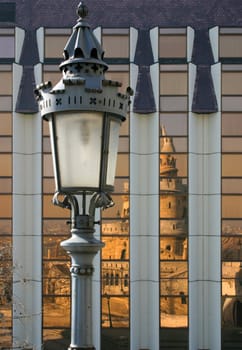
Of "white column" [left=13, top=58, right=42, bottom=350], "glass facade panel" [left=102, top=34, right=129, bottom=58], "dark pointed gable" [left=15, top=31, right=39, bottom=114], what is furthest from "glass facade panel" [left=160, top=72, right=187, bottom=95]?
"dark pointed gable" [left=15, top=31, right=39, bottom=114]

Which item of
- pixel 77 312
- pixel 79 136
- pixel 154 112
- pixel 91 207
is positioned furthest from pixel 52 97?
pixel 154 112

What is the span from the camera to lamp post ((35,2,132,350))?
12.2 ft

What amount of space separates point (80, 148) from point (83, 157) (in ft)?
0.19

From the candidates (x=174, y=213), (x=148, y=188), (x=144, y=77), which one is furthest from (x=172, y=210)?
(x=144, y=77)

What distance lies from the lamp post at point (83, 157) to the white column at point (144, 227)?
2351cm

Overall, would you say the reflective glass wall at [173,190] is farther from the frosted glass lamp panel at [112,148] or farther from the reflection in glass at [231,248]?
the frosted glass lamp panel at [112,148]

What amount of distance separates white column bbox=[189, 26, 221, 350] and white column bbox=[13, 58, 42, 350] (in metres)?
6.68

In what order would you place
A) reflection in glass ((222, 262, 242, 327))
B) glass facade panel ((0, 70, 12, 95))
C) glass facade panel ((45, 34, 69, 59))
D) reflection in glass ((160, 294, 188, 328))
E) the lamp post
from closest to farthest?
the lamp post, reflection in glass ((222, 262, 242, 327)), reflection in glass ((160, 294, 188, 328)), glass facade panel ((0, 70, 12, 95)), glass facade panel ((45, 34, 69, 59))

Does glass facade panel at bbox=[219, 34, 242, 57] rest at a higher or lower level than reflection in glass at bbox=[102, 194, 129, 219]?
higher

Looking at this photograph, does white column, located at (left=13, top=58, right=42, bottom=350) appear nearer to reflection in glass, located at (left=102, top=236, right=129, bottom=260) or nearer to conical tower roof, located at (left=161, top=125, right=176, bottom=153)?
reflection in glass, located at (left=102, top=236, right=129, bottom=260)

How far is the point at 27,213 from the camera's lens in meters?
27.9

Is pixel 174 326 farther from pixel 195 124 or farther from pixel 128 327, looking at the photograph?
pixel 195 124

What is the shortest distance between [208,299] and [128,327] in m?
3.71

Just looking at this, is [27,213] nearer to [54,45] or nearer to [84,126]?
[54,45]
